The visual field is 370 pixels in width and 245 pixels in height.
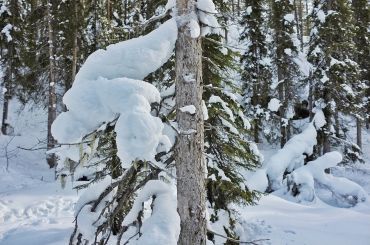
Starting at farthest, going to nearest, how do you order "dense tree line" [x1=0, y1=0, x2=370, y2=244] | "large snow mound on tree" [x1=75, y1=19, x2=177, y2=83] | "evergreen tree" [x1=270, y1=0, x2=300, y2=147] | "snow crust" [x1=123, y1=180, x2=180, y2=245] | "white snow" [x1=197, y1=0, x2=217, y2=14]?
"evergreen tree" [x1=270, y1=0, x2=300, y2=147], "dense tree line" [x1=0, y1=0, x2=370, y2=244], "white snow" [x1=197, y1=0, x2=217, y2=14], "large snow mound on tree" [x1=75, y1=19, x2=177, y2=83], "snow crust" [x1=123, y1=180, x2=180, y2=245]

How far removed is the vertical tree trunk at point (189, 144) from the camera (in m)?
4.46

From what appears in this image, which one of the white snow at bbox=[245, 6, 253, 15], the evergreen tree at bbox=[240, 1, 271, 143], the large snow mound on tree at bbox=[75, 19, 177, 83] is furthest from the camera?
the evergreen tree at bbox=[240, 1, 271, 143]

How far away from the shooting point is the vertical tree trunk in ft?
14.6

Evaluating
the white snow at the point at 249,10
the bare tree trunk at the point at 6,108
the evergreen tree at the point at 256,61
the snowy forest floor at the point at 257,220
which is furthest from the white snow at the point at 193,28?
the bare tree trunk at the point at 6,108

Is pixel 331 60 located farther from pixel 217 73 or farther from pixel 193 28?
pixel 193 28

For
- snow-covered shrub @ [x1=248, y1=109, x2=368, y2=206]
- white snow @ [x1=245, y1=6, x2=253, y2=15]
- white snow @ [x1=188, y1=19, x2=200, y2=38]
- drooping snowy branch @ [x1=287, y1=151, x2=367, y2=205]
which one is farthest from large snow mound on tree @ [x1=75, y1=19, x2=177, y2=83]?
white snow @ [x1=245, y1=6, x2=253, y2=15]

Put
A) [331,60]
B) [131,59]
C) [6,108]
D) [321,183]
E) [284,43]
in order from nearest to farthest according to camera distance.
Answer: [131,59] < [321,183] < [331,60] < [284,43] < [6,108]

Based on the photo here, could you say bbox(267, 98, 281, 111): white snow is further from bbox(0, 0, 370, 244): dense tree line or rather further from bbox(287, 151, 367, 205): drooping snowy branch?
bbox(287, 151, 367, 205): drooping snowy branch

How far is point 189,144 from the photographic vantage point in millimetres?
4488

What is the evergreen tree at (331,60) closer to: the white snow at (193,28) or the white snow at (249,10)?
the white snow at (249,10)

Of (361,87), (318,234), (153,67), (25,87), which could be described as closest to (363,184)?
(361,87)

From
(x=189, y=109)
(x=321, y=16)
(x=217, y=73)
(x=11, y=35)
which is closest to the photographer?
(x=189, y=109)

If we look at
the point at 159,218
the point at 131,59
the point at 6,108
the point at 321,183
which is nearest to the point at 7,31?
the point at 6,108

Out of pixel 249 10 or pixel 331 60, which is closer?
pixel 331 60
